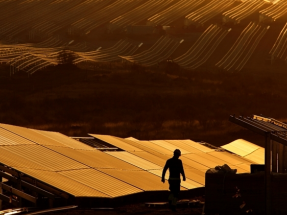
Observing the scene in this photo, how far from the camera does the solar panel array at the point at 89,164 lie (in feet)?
56.6

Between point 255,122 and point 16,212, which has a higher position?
point 255,122

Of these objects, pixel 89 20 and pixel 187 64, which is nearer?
pixel 187 64

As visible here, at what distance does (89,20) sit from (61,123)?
6585 cm

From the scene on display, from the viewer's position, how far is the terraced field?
81188 millimetres

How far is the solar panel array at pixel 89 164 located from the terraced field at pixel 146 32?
43.1 meters

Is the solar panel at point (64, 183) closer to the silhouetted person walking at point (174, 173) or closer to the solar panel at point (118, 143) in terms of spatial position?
the silhouetted person walking at point (174, 173)

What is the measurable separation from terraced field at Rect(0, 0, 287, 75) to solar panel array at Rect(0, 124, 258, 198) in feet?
141

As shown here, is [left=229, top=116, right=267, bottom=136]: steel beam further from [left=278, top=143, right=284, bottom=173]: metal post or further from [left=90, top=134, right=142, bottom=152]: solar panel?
[left=90, top=134, right=142, bottom=152]: solar panel

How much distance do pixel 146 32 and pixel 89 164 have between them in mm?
82830

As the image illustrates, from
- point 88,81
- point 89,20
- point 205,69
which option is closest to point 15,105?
point 88,81

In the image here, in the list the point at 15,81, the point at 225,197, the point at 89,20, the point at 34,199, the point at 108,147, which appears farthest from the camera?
the point at 89,20

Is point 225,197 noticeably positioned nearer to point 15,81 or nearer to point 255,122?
point 255,122

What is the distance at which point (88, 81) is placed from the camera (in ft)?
213

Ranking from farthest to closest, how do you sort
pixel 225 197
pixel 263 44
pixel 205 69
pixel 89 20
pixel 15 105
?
pixel 89 20, pixel 263 44, pixel 205 69, pixel 15 105, pixel 225 197
